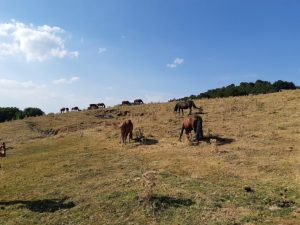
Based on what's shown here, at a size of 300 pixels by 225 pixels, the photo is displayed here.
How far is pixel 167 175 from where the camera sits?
63.0 feet

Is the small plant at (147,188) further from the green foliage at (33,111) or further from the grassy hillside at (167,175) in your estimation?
the green foliage at (33,111)

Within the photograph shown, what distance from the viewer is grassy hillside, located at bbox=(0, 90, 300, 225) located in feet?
46.9

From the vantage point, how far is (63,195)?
57.7 feet

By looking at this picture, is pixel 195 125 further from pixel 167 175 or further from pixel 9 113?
pixel 9 113

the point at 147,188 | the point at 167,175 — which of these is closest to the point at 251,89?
the point at 167,175

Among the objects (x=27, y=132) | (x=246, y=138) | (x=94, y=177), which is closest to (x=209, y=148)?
(x=246, y=138)

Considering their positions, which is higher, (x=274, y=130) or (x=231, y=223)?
(x=274, y=130)

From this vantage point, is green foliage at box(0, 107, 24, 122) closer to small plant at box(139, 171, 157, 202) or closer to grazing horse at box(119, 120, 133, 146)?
grazing horse at box(119, 120, 133, 146)

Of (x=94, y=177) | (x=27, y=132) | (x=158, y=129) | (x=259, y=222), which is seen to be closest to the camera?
(x=259, y=222)

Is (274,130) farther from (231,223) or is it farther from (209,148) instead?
(231,223)

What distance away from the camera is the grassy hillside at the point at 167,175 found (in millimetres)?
14281

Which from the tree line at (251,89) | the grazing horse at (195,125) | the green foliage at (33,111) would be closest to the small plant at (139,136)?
the grazing horse at (195,125)

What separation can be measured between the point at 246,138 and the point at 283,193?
10.6 meters

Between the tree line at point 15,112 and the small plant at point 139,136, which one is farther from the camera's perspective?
the tree line at point 15,112
